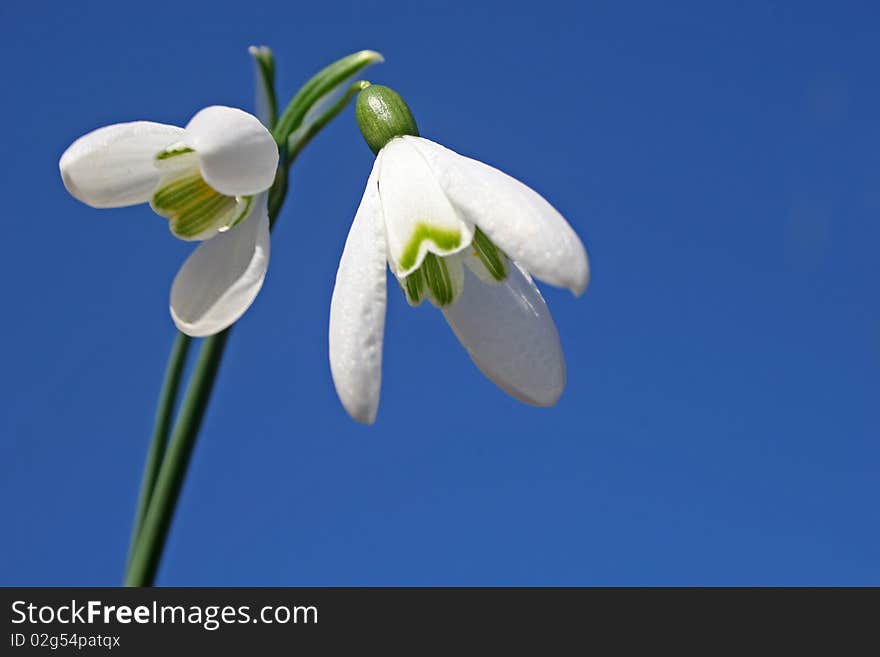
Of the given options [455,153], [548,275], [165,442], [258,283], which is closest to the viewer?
[548,275]

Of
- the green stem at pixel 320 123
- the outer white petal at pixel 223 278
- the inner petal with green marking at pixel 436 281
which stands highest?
the green stem at pixel 320 123

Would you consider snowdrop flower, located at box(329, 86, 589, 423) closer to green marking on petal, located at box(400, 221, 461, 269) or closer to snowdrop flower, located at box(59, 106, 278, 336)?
green marking on petal, located at box(400, 221, 461, 269)

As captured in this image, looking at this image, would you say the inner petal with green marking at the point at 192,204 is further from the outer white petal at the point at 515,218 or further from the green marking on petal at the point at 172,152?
the outer white petal at the point at 515,218

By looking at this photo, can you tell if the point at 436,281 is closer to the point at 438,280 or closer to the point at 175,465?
the point at 438,280

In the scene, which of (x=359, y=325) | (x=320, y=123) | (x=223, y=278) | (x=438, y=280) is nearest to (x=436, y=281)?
(x=438, y=280)

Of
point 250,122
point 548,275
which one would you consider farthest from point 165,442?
point 548,275

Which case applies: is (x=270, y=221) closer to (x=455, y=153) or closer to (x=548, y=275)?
(x=455, y=153)

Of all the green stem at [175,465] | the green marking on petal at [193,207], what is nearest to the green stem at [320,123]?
the green marking on petal at [193,207]
